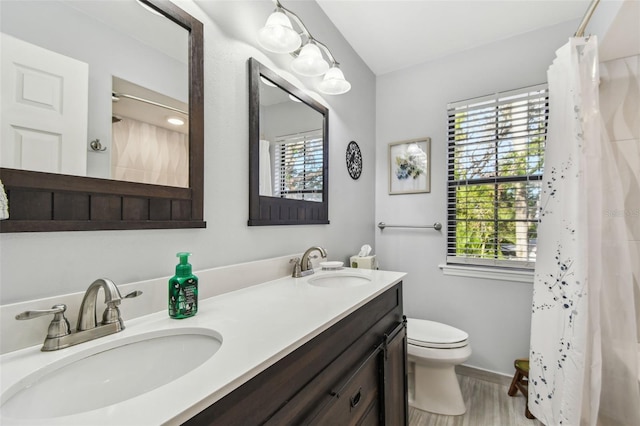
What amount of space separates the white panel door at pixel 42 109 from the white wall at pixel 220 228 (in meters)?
0.18

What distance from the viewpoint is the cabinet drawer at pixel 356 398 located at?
836mm

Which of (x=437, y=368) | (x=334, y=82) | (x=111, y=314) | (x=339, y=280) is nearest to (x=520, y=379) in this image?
(x=437, y=368)

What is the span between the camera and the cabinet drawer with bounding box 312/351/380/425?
84 centimetres

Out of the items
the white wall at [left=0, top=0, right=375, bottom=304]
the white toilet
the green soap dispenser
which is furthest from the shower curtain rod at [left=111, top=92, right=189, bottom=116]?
the white toilet

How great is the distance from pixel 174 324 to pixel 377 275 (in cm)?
97

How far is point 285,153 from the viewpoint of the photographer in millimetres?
1528

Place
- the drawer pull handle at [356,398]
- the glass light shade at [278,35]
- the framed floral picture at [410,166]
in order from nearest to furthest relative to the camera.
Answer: the drawer pull handle at [356,398] → the glass light shade at [278,35] → the framed floral picture at [410,166]

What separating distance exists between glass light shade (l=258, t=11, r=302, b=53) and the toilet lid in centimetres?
171

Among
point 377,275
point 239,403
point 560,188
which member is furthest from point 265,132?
point 560,188

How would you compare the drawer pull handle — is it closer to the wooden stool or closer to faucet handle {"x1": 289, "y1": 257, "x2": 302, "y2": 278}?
faucet handle {"x1": 289, "y1": 257, "x2": 302, "y2": 278}

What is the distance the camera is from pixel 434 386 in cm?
180

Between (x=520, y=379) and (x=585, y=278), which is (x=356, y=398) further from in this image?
(x=520, y=379)

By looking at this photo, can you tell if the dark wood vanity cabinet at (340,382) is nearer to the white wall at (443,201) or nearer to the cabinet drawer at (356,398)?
the cabinet drawer at (356,398)

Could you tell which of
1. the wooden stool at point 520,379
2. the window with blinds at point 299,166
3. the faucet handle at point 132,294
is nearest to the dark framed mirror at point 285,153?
the window with blinds at point 299,166
